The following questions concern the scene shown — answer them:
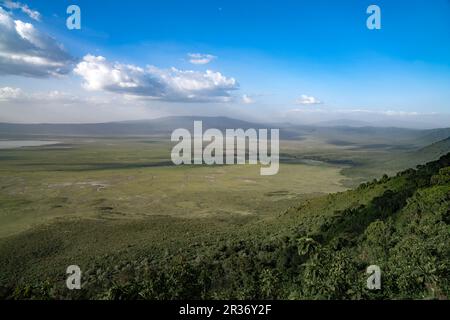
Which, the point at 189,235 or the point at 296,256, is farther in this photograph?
the point at 189,235

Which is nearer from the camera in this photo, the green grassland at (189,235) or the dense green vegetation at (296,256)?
the dense green vegetation at (296,256)

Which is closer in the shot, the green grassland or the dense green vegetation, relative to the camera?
the dense green vegetation

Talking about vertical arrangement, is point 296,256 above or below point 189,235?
above
